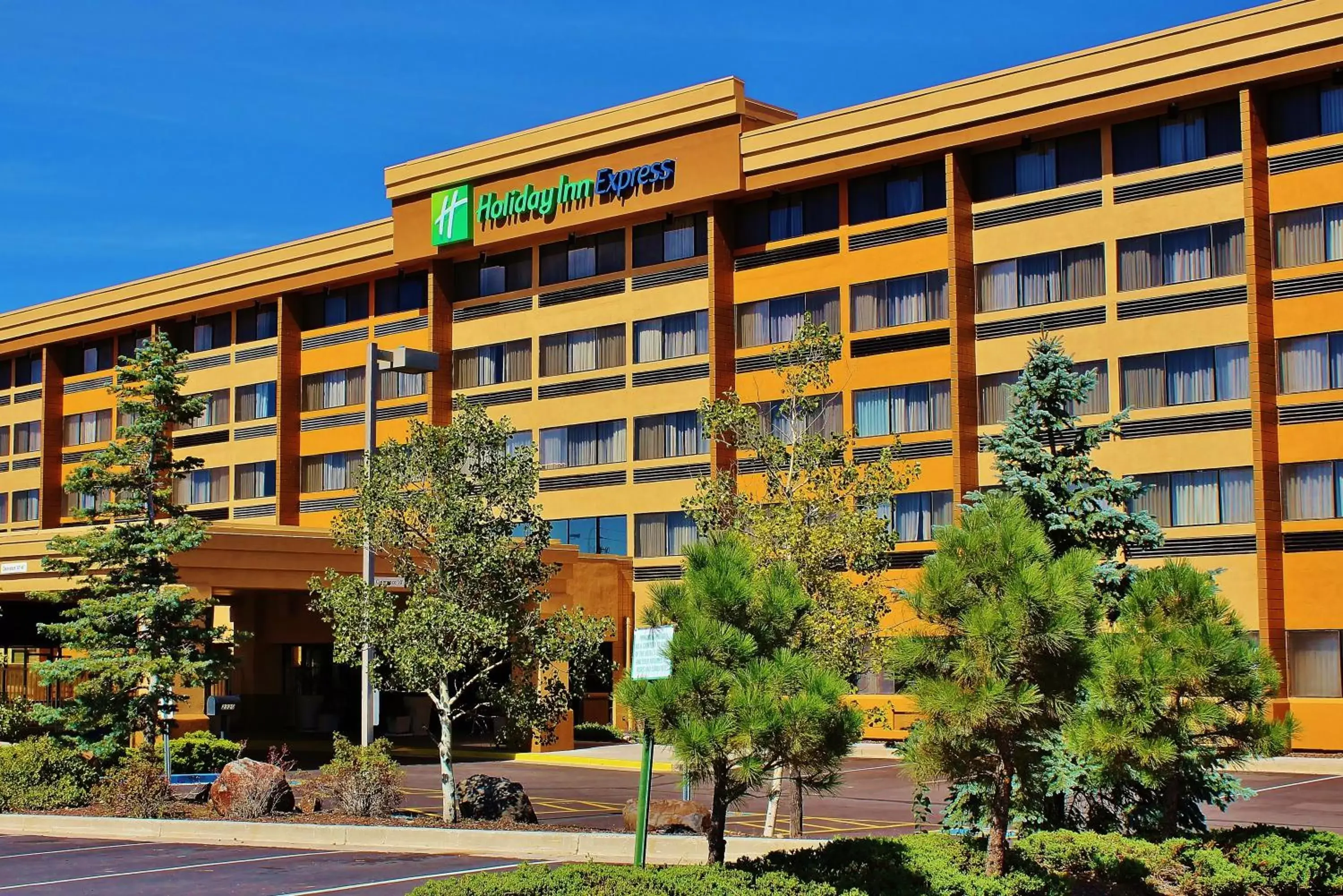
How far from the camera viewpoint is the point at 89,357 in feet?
244

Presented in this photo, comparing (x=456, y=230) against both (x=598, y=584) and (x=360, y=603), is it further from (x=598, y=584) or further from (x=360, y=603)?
(x=360, y=603)

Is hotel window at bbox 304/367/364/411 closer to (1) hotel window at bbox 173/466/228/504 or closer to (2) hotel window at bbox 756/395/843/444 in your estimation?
(1) hotel window at bbox 173/466/228/504

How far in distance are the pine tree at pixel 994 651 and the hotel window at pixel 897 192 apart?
33.4 m

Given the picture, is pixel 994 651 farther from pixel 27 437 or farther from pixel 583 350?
pixel 27 437

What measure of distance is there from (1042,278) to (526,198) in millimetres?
19866

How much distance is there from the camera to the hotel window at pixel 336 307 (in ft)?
206

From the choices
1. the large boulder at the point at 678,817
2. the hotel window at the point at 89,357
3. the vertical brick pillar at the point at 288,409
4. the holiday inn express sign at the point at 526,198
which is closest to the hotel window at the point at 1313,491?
the holiday inn express sign at the point at 526,198

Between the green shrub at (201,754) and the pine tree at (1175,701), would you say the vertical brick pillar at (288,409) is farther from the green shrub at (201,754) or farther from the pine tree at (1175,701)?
the pine tree at (1175,701)

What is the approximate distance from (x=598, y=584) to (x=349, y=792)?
2573 centimetres

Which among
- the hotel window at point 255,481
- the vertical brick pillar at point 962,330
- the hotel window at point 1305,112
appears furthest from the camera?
the hotel window at point 255,481

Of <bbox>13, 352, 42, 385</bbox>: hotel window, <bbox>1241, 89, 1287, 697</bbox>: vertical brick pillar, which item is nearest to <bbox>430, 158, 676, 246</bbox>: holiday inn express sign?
<bbox>1241, 89, 1287, 697</bbox>: vertical brick pillar

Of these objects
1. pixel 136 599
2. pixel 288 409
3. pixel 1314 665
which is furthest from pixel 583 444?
pixel 136 599

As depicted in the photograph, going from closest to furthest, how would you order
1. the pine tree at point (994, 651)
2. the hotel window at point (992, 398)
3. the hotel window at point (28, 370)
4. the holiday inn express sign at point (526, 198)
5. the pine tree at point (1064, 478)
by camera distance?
the pine tree at point (994, 651) < the pine tree at point (1064, 478) < the hotel window at point (992, 398) < the holiday inn express sign at point (526, 198) < the hotel window at point (28, 370)

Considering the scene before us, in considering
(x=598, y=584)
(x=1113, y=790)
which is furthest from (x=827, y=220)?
(x=1113, y=790)
